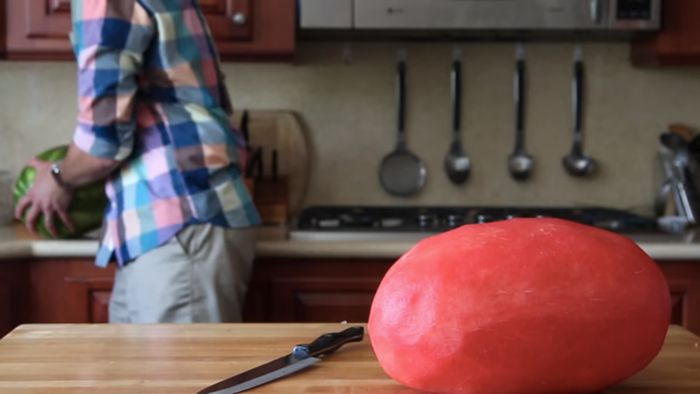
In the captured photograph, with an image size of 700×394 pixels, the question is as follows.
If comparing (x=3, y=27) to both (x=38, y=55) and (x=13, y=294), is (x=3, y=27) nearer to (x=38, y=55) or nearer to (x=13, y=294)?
(x=38, y=55)

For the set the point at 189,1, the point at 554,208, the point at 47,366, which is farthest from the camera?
the point at 554,208

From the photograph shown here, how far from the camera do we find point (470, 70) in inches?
88.4

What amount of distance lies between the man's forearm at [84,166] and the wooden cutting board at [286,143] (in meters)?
0.66

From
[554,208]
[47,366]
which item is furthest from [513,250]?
[554,208]

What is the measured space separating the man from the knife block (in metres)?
0.41

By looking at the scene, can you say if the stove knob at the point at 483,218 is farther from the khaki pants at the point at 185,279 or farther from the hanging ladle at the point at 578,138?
the khaki pants at the point at 185,279

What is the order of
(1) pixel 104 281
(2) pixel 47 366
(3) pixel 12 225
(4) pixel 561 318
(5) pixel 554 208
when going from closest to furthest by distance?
(4) pixel 561 318 → (2) pixel 47 366 → (1) pixel 104 281 → (3) pixel 12 225 → (5) pixel 554 208

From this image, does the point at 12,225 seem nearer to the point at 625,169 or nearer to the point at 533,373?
the point at 625,169

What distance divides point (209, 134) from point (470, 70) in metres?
0.91

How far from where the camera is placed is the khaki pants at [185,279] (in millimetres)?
1514

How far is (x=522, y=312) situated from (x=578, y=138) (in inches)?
65.0

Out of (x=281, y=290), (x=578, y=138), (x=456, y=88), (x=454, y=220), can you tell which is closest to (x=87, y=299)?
(x=281, y=290)

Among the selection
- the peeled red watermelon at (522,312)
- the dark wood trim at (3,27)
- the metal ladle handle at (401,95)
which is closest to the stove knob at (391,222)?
the metal ladle handle at (401,95)

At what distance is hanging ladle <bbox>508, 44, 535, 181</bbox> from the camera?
88.3 inches
